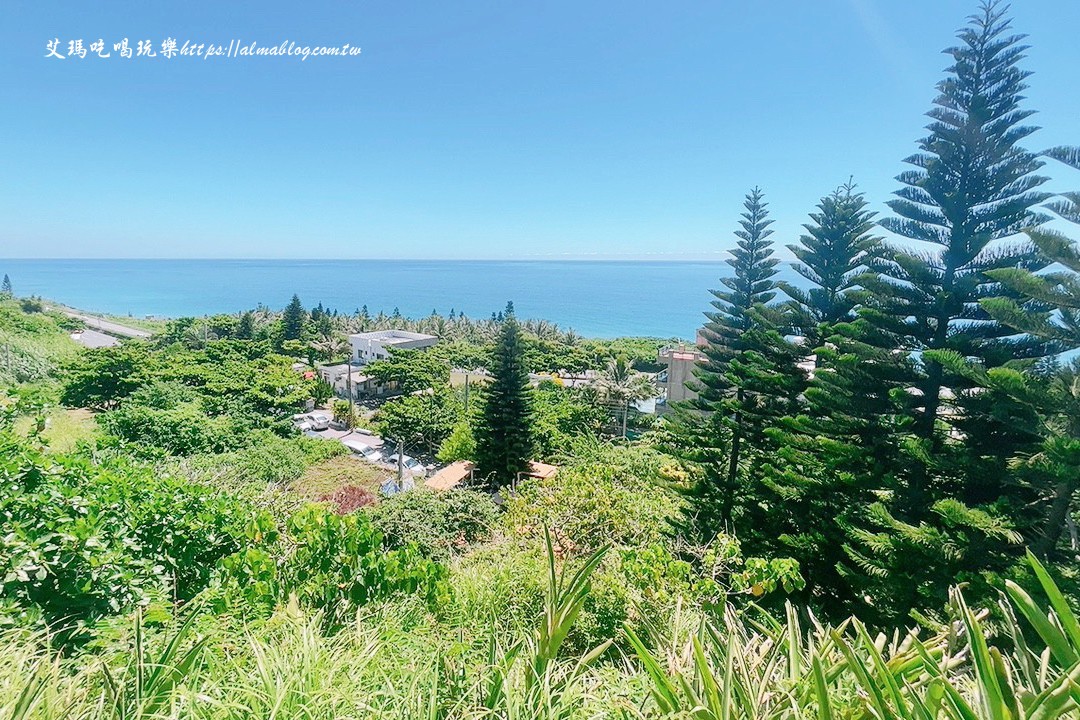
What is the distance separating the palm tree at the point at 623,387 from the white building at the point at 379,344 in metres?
17.3

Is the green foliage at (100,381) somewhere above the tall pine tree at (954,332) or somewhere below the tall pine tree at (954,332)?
below

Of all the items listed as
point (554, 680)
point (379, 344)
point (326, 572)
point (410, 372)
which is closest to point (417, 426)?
point (410, 372)

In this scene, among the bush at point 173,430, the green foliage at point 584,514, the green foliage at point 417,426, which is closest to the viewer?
the green foliage at point 584,514

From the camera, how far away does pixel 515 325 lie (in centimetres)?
1484

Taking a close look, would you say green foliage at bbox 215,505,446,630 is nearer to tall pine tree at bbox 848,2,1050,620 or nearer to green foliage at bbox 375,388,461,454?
tall pine tree at bbox 848,2,1050,620

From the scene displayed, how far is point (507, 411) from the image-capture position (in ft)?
48.5

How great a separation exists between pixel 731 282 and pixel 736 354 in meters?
1.27

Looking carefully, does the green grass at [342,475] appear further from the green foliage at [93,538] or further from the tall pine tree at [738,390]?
the green foliage at [93,538]

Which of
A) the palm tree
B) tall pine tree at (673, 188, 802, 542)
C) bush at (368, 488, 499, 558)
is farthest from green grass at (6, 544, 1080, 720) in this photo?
the palm tree

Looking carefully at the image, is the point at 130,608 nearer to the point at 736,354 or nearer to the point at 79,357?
the point at 736,354

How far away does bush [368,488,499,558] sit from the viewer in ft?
24.1

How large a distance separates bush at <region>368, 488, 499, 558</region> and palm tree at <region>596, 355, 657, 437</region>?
1043 cm

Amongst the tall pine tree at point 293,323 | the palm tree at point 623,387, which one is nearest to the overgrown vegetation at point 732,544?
the palm tree at point 623,387

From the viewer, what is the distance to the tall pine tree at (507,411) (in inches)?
579
